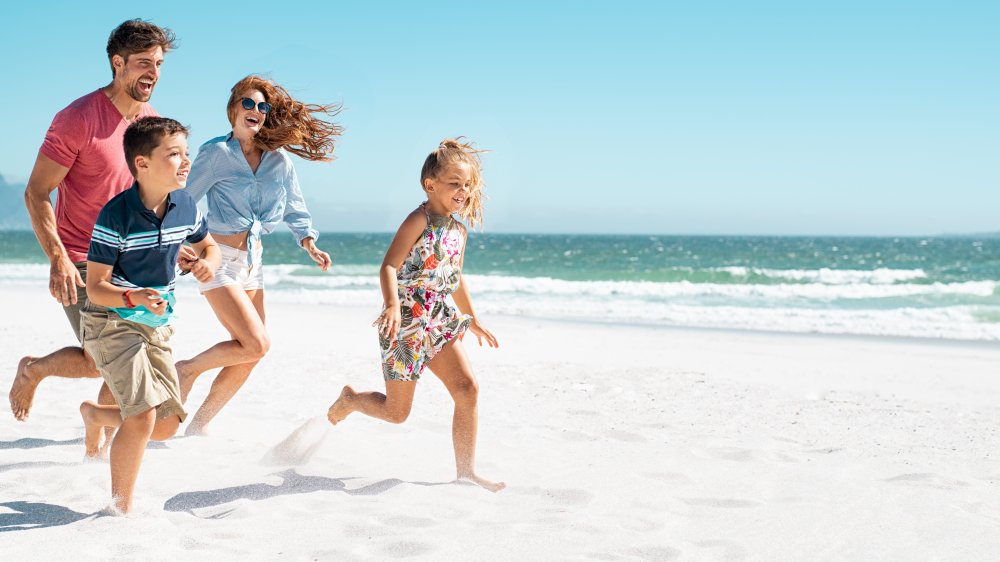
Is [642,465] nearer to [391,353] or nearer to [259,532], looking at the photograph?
A: [391,353]

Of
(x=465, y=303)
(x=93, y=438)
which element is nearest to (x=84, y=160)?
(x=93, y=438)

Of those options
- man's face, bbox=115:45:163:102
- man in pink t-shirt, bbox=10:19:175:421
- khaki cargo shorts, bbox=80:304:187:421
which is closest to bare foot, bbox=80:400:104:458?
man in pink t-shirt, bbox=10:19:175:421

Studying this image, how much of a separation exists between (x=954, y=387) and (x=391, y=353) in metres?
5.82

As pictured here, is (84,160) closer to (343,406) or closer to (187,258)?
(187,258)

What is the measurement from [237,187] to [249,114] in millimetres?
380

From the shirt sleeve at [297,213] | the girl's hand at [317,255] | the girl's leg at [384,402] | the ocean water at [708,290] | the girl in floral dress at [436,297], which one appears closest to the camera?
the girl in floral dress at [436,297]

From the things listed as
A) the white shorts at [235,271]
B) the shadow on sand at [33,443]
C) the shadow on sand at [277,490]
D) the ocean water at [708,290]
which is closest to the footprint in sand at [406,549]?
the shadow on sand at [277,490]

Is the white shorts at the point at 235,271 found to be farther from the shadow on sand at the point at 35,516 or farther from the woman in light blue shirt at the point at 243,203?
the shadow on sand at the point at 35,516

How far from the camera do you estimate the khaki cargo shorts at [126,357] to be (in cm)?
306

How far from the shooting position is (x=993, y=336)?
12.5m

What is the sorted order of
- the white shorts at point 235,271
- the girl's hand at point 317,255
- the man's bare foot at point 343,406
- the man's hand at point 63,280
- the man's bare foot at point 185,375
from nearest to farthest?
the man's hand at point 63,280
the man's bare foot at point 343,406
the white shorts at point 235,271
the man's bare foot at point 185,375
the girl's hand at point 317,255

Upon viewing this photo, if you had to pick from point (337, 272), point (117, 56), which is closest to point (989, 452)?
point (117, 56)

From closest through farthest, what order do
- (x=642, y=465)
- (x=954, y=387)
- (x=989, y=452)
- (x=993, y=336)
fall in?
(x=642, y=465), (x=989, y=452), (x=954, y=387), (x=993, y=336)

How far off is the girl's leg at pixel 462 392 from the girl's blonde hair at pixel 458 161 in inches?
25.3
